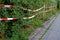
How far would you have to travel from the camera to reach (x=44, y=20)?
15758mm

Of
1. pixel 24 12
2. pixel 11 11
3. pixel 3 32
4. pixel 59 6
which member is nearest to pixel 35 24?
pixel 24 12

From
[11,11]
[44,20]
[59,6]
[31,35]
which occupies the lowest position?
[59,6]

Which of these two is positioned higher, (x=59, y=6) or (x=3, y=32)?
(x=3, y=32)

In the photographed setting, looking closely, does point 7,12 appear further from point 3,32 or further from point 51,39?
point 51,39

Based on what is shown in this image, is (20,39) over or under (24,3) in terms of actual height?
under

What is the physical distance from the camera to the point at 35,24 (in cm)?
1255

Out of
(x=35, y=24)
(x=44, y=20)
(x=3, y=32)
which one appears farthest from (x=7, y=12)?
(x=44, y=20)

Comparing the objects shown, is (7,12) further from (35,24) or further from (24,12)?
(35,24)

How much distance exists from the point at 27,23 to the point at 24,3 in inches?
38.2

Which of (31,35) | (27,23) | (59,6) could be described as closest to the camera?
(31,35)

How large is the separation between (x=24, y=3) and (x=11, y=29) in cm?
182

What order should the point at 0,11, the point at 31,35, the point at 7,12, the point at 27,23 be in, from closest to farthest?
the point at 0,11 → the point at 7,12 → the point at 31,35 → the point at 27,23

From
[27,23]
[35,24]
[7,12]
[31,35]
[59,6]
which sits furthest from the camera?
[59,6]

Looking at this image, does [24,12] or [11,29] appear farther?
[24,12]
